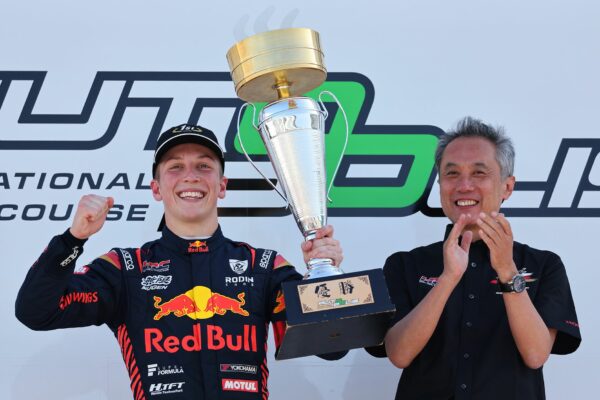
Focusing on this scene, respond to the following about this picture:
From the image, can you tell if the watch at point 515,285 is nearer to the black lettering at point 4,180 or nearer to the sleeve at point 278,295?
the sleeve at point 278,295

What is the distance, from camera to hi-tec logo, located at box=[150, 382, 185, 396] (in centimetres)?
207

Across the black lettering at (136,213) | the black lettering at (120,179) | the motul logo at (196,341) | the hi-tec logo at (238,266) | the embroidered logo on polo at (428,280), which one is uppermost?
the black lettering at (120,179)

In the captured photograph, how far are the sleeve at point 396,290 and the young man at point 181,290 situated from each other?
0.28 meters

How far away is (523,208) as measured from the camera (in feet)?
9.18

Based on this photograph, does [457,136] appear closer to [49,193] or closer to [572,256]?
[572,256]

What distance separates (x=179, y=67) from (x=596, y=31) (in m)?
1.38

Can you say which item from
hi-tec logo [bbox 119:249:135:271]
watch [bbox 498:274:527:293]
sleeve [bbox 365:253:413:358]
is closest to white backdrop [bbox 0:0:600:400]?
sleeve [bbox 365:253:413:358]

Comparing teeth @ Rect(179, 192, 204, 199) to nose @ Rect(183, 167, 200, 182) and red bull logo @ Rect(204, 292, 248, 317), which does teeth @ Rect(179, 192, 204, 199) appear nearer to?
nose @ Rect(183, 167, 200, 182)

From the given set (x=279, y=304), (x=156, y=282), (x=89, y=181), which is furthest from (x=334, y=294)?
(x=89, y=181)

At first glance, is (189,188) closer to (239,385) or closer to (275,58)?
(275,58)

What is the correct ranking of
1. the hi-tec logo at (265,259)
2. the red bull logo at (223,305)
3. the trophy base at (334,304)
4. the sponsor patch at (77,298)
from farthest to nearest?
the hi-tec logo at (265,259)
the red bull logo at (223,305)
the sponsor patch at (77,298)
the trophy base at (334,304)

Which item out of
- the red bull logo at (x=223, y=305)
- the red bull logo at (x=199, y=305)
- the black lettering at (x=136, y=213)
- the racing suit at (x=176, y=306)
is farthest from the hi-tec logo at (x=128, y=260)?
the black lettering at (x=136, y=213)

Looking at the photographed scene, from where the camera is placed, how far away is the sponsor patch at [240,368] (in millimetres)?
2102

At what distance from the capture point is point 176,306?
2.16 meters
